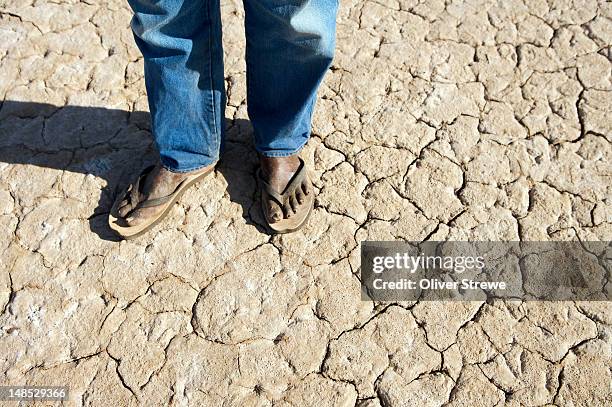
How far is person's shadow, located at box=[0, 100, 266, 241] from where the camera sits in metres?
2.16

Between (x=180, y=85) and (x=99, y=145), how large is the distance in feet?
2.35

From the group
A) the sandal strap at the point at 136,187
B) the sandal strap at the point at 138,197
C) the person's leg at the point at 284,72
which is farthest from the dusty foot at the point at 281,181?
the sandal strap at the point at 136,187

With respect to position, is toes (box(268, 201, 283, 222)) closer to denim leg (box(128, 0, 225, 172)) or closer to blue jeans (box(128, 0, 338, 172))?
blue jeans (box(128, 0, 338, 172))

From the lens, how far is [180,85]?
1.73 metres

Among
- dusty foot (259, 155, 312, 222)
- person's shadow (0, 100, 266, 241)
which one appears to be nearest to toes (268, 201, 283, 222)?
dusty foot (259, 155, 312, 222)

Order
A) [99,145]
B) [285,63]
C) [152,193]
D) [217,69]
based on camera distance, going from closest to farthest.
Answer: [285,63], [217,69], [152,193], [99,145]

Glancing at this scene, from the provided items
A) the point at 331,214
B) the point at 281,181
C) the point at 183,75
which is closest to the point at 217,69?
the point at 183,75

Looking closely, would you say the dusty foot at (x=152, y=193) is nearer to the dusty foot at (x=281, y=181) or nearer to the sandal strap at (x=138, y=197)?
the sandal strap at (x=138, y=197)

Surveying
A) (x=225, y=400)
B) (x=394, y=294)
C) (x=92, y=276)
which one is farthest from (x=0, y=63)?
(x=394, y=294)

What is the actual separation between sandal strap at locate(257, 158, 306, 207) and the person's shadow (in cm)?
13

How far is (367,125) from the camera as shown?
7.59ft

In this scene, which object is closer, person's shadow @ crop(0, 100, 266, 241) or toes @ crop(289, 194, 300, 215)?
toes @ crop(289, 194, 300, 215)

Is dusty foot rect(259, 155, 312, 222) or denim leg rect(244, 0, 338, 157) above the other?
denim leg rect(244, 0, 338, 157)

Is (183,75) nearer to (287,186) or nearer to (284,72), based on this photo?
(284,72)
